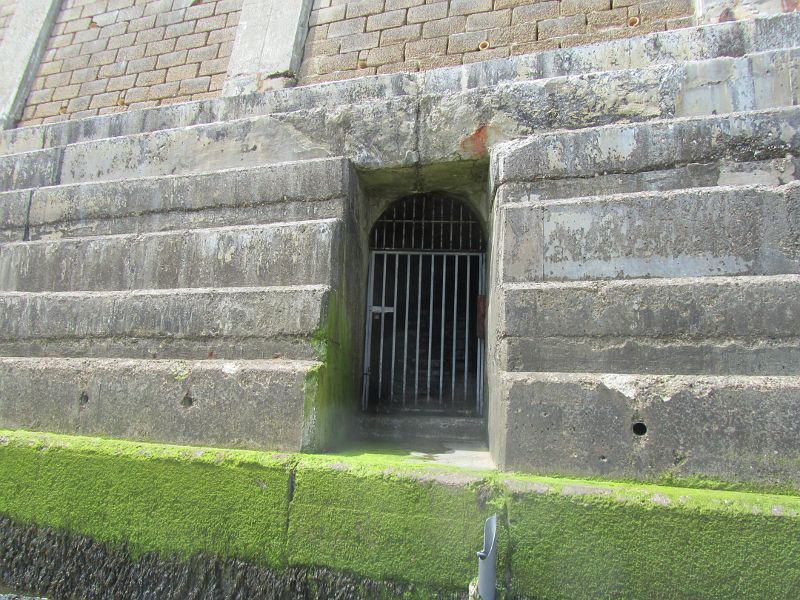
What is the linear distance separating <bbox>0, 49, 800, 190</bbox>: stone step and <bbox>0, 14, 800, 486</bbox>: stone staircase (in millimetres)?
15

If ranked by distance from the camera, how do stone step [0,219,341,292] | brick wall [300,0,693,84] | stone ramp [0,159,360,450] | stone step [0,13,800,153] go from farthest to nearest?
brick wall [300,0,693,84] → stone step [0,13,800,153] → stone step [0,219,341,292] → stone ramp [0,159,360,450]

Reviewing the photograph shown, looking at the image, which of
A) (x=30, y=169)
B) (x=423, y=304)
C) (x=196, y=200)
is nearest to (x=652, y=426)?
(x=196, y=200)

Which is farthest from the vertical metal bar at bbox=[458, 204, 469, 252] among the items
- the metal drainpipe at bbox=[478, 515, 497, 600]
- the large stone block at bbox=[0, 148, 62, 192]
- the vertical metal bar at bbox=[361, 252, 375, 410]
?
the large stone block at bbox=[0, 148, 62, 192]

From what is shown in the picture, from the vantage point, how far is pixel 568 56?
4.21 meters

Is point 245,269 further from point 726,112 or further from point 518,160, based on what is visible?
point 726,112

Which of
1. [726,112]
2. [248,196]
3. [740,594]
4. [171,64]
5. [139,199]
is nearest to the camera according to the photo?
[740,594]

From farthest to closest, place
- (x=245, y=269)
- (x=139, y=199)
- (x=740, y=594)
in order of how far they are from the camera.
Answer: (x=139, y=199) → (x=245, y=269) → (x=740, y=594)

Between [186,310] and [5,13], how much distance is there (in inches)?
369

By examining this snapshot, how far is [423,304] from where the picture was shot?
632cm

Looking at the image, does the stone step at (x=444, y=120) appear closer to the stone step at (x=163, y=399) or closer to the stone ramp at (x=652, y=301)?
the stone ramp at (x=652, y=301)

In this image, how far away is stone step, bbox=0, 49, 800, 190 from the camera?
338 cm

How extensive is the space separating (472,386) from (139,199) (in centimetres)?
352

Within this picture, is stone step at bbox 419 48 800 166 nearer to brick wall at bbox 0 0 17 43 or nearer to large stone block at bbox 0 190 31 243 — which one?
large stone block at bbox 0 190 31 243

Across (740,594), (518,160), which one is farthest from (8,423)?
(740,594)
